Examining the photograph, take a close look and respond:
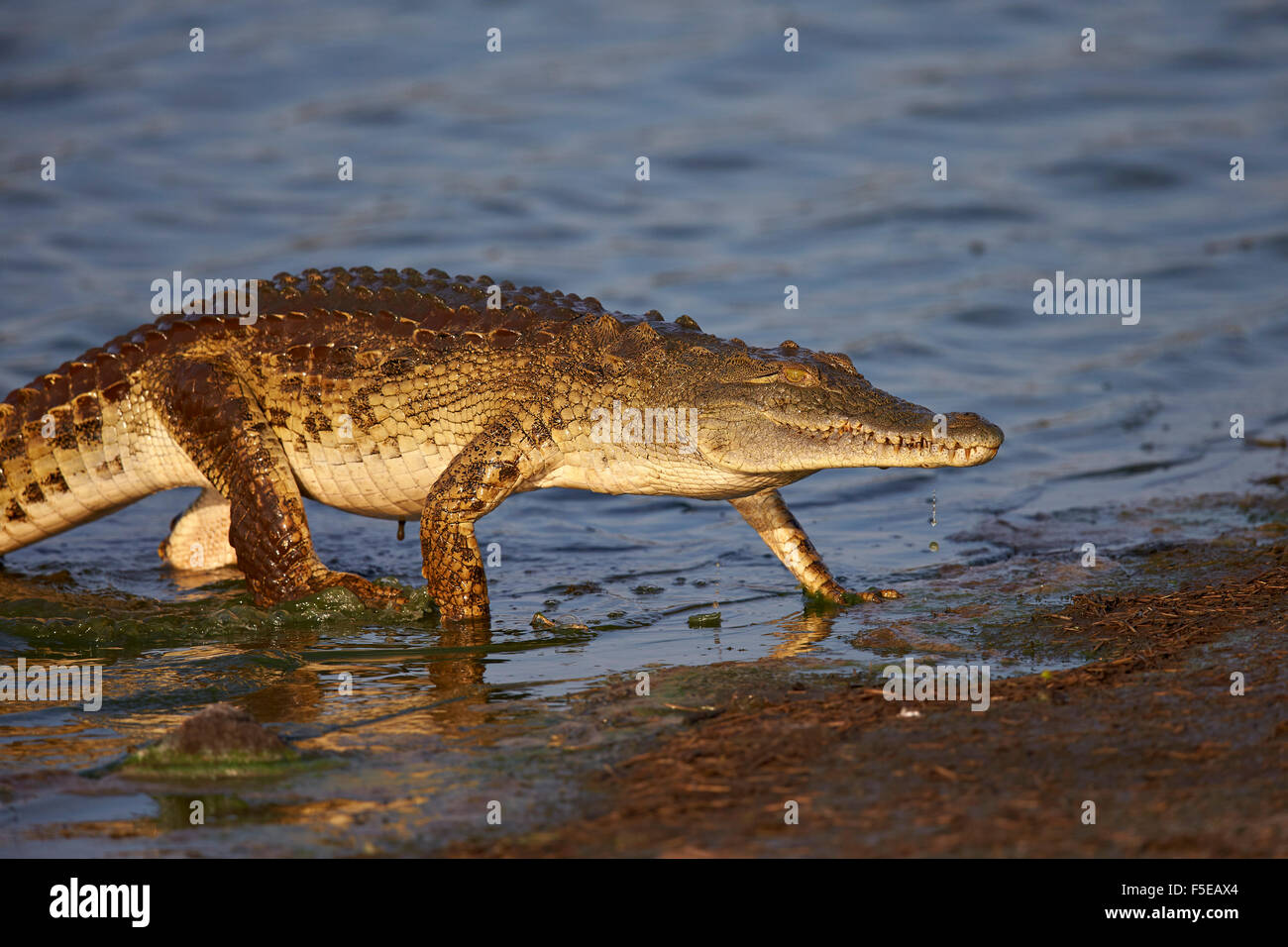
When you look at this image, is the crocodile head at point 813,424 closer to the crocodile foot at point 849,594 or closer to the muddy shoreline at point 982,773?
the crocodile foot at point 849,594

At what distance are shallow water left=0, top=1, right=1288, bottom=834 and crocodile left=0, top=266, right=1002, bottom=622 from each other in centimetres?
51

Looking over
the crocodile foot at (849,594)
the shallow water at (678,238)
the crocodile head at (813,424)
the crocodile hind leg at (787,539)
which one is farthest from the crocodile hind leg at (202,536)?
the crocodile foot at (849,594)

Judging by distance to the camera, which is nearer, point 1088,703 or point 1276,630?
point 1088,703

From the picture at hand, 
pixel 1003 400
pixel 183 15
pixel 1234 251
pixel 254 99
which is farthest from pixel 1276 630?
pixel 183 15

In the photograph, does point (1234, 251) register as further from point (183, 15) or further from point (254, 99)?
point (183, 15)

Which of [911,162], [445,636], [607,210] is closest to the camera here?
[445,636]

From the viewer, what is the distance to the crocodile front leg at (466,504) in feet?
20.4

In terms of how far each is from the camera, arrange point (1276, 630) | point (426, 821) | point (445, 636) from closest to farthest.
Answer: point (426, 821) → point (1276, 630) → point (445, 636)

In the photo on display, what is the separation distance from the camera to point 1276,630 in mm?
5348

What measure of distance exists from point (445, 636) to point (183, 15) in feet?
65.1

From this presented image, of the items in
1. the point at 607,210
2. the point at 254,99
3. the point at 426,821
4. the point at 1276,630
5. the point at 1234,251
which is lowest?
the point at 426,821

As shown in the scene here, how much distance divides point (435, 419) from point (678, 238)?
9.39 m

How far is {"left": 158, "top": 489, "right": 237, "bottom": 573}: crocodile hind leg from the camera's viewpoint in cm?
779

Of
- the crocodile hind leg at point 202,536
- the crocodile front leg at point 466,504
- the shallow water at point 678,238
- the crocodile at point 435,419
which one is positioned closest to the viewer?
the crocodile at point 435,419
